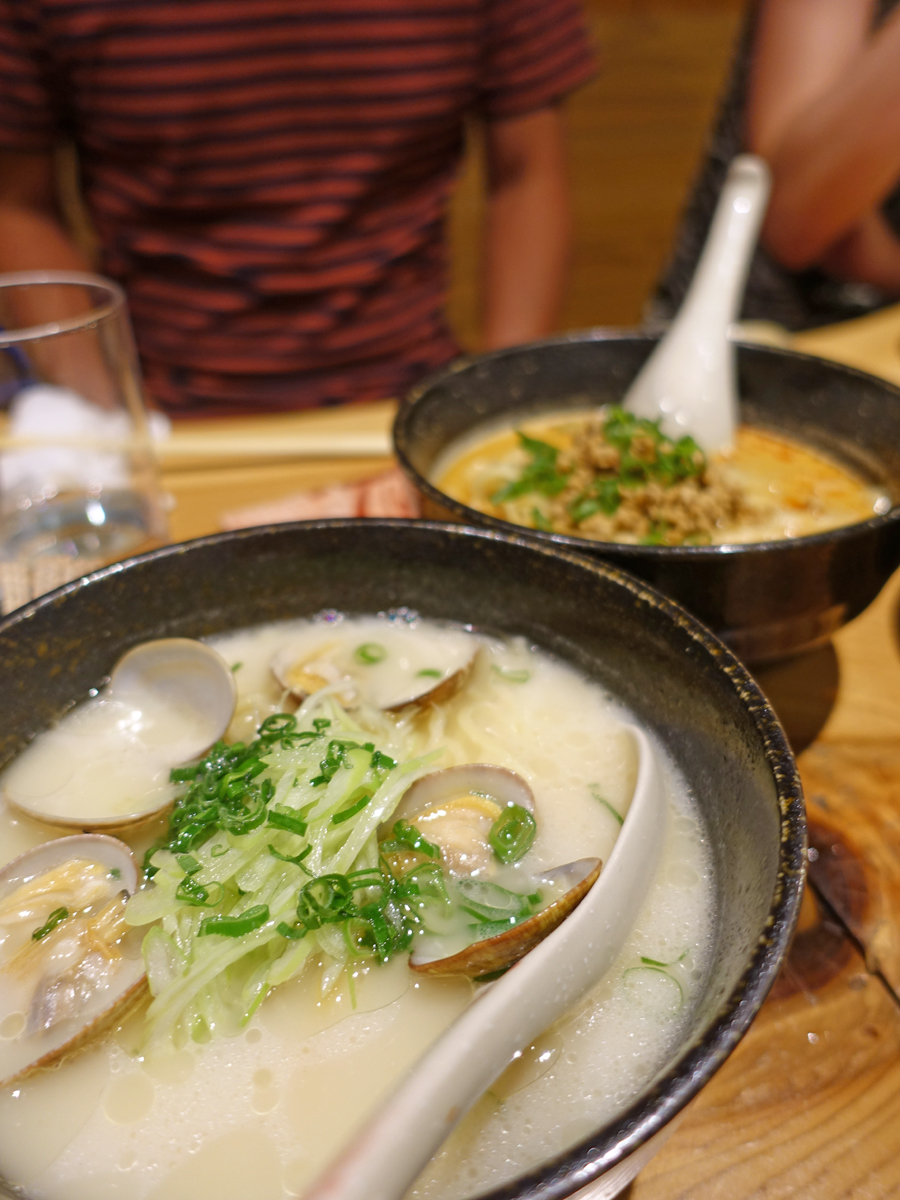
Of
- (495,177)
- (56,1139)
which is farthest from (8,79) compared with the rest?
(56,1139)

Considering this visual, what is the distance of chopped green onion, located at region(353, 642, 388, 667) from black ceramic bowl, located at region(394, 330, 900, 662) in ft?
0.64

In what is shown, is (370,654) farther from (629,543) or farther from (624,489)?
(624,489)

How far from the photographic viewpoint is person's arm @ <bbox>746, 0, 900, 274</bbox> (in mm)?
2191

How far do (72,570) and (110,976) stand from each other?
2.88 feet

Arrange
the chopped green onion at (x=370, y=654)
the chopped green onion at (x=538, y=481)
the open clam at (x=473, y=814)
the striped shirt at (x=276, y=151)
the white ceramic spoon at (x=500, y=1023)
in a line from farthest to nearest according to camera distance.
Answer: the striped shirt at (x=276, y=151) → the chopped green onion at (x=538, y=481) → the chopped green onion at (x=370, y=654) → the open clam at (x=473, y=814) → the white ceramic spoon at (x=500, y=1023)

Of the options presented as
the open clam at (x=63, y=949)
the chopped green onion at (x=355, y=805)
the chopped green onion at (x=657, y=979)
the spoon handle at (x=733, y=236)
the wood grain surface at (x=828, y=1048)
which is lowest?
the wood grain surface at (x=828, y=1048)

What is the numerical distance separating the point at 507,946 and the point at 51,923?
415 mm

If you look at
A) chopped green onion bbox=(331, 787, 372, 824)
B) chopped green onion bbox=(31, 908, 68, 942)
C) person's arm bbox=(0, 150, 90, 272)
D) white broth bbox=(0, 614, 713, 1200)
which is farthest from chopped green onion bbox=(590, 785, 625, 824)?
person's arm bbox=(0, 150, 90, 272)

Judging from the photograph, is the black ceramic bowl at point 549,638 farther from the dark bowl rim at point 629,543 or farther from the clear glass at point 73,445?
the clear glass at point 73,445

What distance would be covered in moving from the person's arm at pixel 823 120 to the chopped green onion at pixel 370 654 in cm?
209

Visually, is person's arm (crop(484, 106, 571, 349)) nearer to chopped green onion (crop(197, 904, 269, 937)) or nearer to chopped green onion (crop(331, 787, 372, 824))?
chopped green onion (crop(331, 787, 372, 824))

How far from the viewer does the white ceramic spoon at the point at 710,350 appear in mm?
1528

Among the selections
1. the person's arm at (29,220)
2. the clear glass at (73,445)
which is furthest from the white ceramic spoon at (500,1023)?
the person's arm at (29,220)

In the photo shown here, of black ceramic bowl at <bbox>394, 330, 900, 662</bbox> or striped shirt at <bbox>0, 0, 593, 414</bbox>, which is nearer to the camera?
black ceramic bowl at <bbox>394, 330, 900, 662</bbox>
